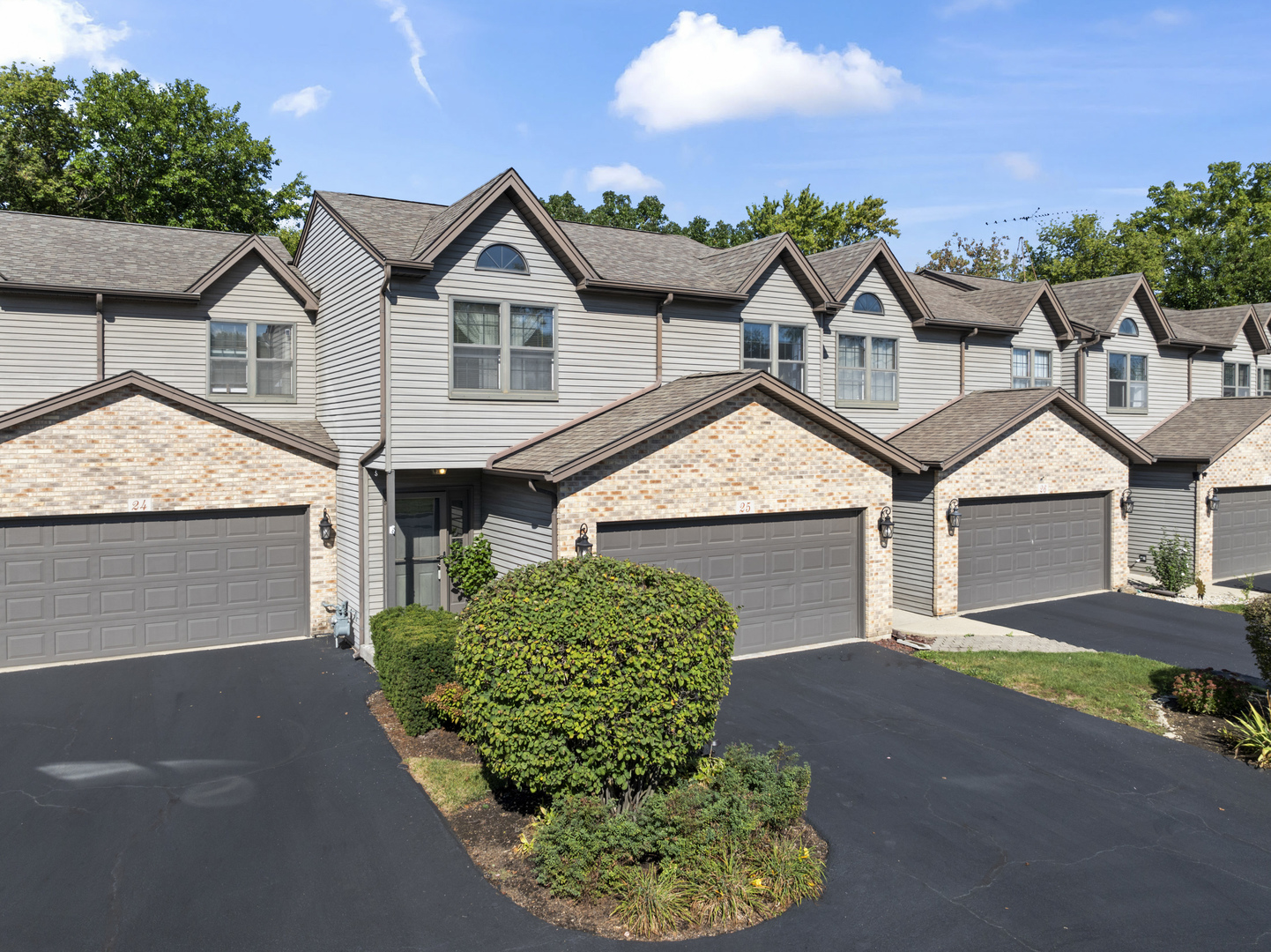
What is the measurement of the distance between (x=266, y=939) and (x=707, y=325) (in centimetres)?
1380

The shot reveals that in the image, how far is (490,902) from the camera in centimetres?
730

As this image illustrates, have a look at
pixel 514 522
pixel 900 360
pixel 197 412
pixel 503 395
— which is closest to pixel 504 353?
pixel 503 395

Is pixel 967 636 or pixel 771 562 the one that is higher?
pixel 771 562

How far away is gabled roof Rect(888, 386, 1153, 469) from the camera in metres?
18.4

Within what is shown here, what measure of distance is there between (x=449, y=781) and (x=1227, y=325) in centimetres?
3003

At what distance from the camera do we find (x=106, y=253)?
17.2m

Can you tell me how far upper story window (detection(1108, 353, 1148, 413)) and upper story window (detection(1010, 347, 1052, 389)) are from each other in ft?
8.78

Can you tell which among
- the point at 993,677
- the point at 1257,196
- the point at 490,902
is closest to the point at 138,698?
the point at 490,902

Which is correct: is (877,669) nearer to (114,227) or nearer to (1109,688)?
(1109,688)

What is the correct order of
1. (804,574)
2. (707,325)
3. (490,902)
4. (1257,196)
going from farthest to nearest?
(1257,196) → (707,325) → (804,574) → (490,902)

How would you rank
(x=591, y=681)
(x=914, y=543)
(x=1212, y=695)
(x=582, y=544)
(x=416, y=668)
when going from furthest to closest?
(x=914, y=543)
(x=582, y=544)
(x=1212, y=695)
(x=416, y=668)
(x=591, y=681)

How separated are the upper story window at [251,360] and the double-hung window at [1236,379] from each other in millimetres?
29067

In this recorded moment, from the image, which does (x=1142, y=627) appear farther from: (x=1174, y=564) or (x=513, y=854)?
(x=513, y=854)

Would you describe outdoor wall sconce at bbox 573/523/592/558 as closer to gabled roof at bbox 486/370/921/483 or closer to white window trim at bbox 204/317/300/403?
gabled roof at bbox 486/370/921/483
